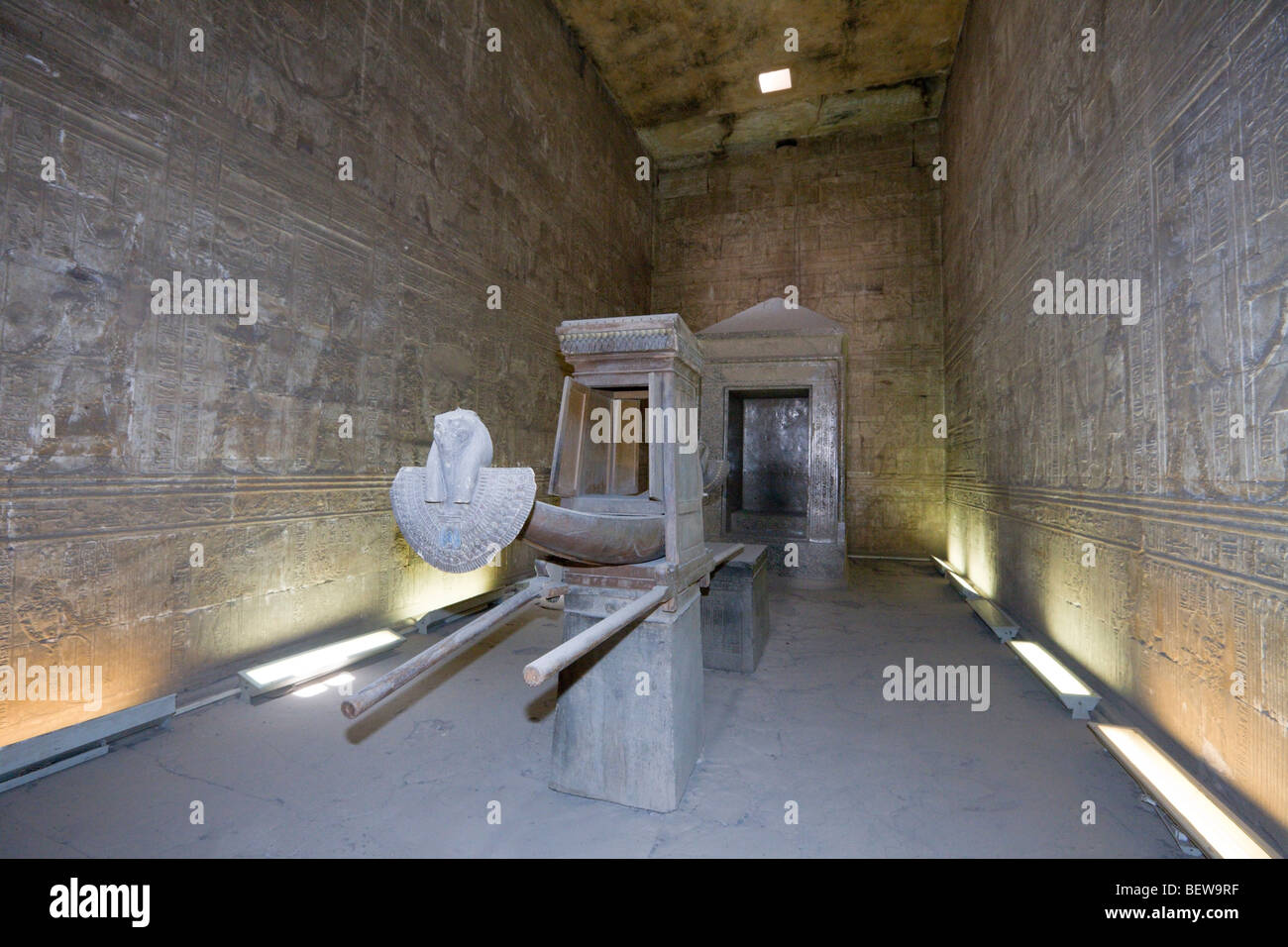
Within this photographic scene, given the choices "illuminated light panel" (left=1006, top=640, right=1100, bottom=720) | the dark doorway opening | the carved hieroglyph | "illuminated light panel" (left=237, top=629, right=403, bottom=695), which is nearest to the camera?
the carved hieroglyph

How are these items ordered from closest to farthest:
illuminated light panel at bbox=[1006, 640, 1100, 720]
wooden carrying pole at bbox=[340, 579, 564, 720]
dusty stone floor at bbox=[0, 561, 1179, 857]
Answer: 1. wooden carrying pole at bbox=[340, 579, 564, 720]
2. dusty stone floor at bbox=[0, 561, 1179, 857]
3. illuminated light panel at bbox=[1006, 640, 1100, 720]

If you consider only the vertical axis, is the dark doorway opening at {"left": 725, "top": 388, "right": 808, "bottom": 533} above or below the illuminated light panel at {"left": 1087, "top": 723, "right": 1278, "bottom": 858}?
above

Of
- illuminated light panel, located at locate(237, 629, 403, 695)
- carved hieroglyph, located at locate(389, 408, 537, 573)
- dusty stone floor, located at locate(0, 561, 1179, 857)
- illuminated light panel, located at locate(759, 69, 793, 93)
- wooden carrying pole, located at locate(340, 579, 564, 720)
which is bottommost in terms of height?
dusty stone floor, located at locate(0, 561, 1179, 857)

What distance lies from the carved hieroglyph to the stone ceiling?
9.08 meters

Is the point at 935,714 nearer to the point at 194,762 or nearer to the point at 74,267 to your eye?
the point at 194,762

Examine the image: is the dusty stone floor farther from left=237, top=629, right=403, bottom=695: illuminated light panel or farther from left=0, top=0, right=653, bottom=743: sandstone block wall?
left=0, top=0, right=653, bottom=743: sandstone block wall

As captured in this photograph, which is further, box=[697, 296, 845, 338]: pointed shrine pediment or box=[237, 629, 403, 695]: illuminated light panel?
box=[697, 296, 845, 338]: pointed shrine pediment

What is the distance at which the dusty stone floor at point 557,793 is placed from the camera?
2.16 metres

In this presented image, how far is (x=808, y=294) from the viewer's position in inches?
418

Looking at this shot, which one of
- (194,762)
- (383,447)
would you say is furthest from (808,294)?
(194,762)

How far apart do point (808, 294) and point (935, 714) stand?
8838mm

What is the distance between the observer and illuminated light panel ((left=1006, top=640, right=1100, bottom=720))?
3297 mm

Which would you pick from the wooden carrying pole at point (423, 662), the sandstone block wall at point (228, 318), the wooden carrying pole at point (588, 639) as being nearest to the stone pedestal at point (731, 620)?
the wooden carrying pole at point (588, 639)

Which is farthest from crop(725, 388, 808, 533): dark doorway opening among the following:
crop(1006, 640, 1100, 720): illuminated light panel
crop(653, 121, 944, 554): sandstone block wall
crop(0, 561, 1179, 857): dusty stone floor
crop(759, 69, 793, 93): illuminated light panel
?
crop(0, 561, 1179, 857): dusty stone floor
